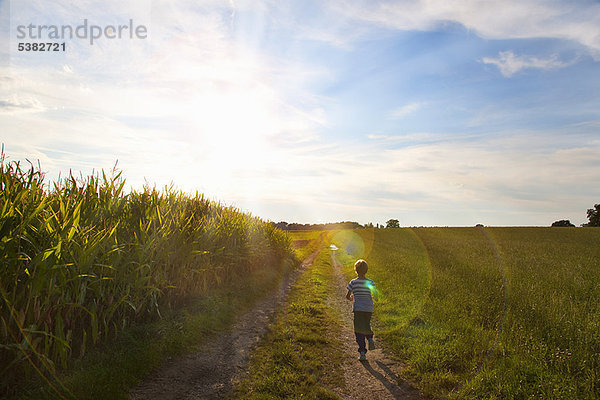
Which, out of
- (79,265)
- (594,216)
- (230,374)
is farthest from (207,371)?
(594,216)

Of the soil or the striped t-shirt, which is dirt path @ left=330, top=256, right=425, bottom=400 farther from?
the striped t-shirt

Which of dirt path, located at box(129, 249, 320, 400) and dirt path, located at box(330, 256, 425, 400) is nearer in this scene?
dirt path, located at box(129, 249, 320, 400)

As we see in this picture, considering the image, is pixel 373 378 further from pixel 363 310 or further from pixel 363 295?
pixel 363 295

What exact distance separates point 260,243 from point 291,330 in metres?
7.88

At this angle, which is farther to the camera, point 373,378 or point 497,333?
point 497,333

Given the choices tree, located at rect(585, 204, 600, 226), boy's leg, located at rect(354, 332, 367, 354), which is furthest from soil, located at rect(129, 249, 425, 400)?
tree, located at rect(585, 204, 600, 226)

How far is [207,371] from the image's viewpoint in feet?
19.1

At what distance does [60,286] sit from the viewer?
4.82 meters

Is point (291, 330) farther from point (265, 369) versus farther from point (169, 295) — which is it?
point (169, 295)

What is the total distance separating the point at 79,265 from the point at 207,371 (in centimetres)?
295

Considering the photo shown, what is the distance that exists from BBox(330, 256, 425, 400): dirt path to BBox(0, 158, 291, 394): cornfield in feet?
13.9

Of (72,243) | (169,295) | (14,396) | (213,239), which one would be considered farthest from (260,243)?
(14,396)

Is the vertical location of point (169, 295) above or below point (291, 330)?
above

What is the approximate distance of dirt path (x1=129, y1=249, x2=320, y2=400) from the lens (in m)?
4.98
